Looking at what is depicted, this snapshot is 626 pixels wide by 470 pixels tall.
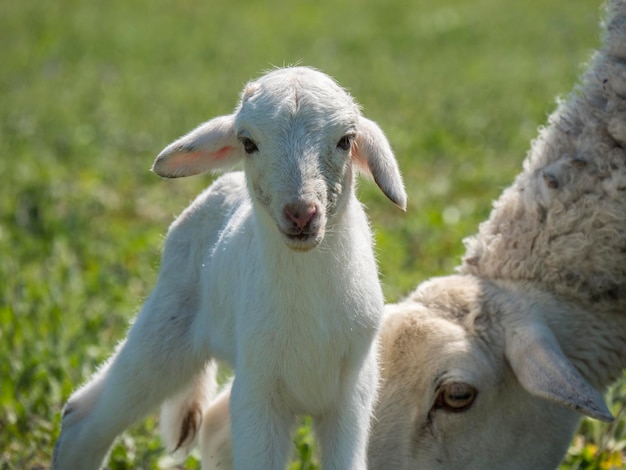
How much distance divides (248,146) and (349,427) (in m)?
1.15

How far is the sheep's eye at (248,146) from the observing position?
392 cm

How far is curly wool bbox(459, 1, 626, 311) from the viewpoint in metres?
4.92

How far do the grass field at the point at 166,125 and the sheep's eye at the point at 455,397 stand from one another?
94 cm

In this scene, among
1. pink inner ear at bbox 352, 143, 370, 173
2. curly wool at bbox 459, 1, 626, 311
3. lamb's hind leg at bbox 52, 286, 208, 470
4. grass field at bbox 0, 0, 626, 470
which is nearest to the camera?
pink inner ear at bbox 352, 143, 370, 173

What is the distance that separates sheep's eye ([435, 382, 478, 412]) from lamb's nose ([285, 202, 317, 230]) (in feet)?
4.48

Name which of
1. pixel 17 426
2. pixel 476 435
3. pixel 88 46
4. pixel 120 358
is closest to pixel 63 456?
pixel 120 358

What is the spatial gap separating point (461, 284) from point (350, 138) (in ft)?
4.39

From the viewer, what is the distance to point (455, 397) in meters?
4.65

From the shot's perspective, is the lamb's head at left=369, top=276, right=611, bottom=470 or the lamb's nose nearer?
the lamb's nose

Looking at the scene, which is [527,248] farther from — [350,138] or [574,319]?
[350,138]

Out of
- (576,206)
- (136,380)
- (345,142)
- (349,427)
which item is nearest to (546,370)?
(349,427)

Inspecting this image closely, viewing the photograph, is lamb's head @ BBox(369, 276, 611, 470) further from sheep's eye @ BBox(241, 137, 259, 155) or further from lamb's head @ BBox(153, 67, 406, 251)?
sheep's eye @ BBox(241, 137, 259, 155)

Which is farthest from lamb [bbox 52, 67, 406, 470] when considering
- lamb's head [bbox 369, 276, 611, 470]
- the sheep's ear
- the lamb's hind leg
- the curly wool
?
the curly wool

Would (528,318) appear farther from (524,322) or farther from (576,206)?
Result: (576,206)
